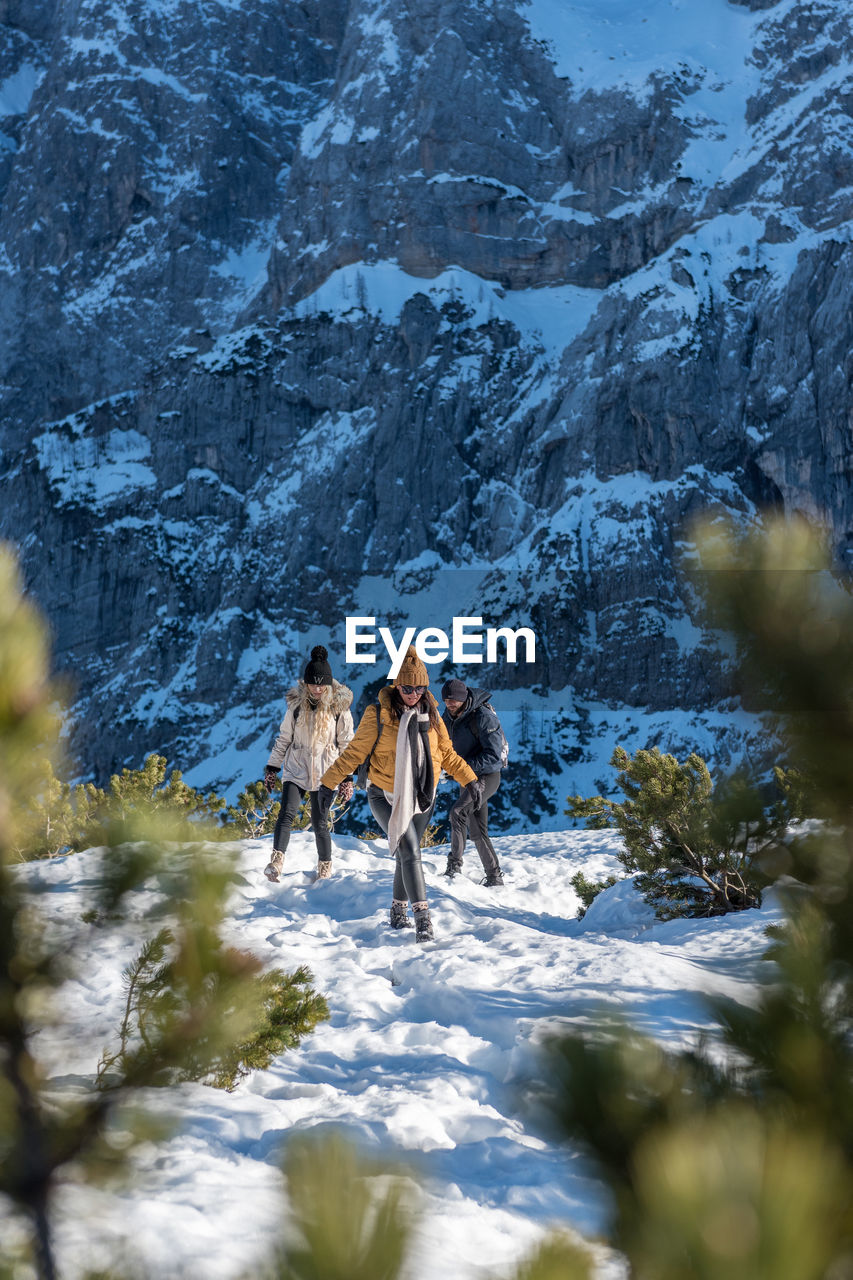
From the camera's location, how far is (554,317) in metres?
103

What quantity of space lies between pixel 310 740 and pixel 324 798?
48cm

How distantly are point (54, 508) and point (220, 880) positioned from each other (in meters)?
111

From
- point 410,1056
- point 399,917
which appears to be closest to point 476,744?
point 399,917

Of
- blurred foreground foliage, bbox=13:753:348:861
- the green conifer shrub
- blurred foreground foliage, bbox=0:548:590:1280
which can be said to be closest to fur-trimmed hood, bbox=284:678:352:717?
blurred foreground foliage, bbox=13:753:348:861

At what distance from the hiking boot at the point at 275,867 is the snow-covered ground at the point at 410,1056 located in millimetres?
119

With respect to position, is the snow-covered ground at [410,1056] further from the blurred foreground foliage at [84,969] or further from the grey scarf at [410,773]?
the grey scarf at [410,773]

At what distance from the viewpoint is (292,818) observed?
25.8 feet

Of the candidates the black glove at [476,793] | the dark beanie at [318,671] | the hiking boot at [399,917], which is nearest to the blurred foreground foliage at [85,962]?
the hiking boot at [399,917]

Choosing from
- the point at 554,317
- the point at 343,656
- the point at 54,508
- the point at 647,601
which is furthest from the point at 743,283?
the point at 54,508

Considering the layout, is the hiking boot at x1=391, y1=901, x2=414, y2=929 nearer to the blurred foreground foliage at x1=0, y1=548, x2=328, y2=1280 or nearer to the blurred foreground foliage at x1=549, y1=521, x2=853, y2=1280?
the blurred foreground foliage at x1=0, y1=548, x2=328, y2=1280

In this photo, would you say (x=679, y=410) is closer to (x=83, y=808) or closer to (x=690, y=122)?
(x=690, y=122)

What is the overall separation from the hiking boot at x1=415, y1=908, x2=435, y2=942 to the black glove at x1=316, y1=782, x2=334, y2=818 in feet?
5.05

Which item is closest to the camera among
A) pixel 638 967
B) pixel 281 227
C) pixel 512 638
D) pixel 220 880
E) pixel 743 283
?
pixel 220 880

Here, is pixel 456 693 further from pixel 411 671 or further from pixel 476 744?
pixel 411 671
